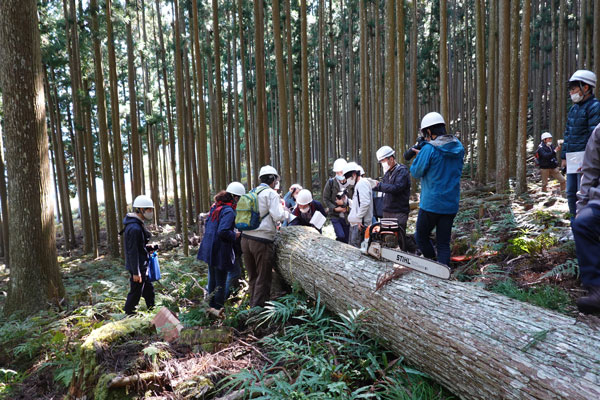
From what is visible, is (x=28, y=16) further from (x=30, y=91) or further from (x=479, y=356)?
(x=479, y=356)

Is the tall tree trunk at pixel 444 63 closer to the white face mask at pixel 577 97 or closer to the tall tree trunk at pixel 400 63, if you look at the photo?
the tall tree trunk at pixel 400 63

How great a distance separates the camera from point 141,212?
18.7 ft

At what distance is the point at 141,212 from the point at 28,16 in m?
3.96

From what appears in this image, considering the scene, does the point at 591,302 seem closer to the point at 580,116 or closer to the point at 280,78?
the point at 580,116

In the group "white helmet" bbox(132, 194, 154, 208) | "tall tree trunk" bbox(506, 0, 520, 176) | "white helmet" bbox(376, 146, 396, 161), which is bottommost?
"white helmet" bbox(132, 194, 154, 208)

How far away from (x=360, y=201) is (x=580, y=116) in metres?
3.29

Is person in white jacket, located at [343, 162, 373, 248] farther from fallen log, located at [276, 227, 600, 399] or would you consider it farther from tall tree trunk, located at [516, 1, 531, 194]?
tall tree trunk, located at [516, 1, 531, 194]

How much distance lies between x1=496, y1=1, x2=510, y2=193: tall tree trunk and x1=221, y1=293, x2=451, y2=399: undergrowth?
783 cm

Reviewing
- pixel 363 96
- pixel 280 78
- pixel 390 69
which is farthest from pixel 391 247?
pixel 363 96

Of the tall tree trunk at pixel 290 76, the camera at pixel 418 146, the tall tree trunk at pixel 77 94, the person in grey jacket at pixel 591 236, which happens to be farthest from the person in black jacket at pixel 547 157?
the tall tree trunk at pixel 77 94

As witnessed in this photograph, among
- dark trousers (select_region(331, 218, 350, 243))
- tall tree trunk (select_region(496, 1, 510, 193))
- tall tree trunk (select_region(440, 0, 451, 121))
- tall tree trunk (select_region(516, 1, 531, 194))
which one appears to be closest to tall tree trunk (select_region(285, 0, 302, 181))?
tall tree trunk (select_region(440, 0, 451, 121))

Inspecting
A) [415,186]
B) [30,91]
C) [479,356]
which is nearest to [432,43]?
[415,186]

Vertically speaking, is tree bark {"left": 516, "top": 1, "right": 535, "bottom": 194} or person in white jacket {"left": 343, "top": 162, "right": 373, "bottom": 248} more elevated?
tree bark {"left": 516, "top": 1, "right": 535, "bottom": 194}

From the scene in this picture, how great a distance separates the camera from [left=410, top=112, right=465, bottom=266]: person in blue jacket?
4.31 m
